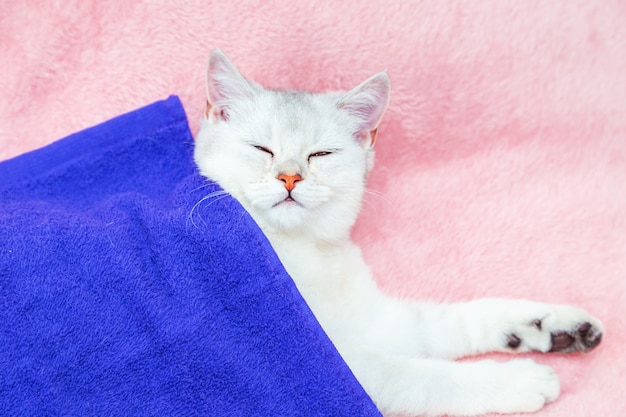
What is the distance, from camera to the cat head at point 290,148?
5.17 ft

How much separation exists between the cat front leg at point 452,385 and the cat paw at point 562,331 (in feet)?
0.30

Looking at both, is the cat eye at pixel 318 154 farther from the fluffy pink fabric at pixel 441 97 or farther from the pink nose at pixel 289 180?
the fluffy pink fabric at pixel 441 97

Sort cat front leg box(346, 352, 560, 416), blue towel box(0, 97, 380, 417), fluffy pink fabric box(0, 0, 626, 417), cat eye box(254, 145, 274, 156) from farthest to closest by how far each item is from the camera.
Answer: fluffy pink fabric box(0, 0, 626, 417)
cat eye box(254, 145, 274, 156)
cat front leg box(346, 352, 560, 416)
blue towel box(0, 97, 380, 417)

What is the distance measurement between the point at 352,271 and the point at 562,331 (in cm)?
62

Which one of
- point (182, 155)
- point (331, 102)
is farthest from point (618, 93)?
point (182, 155)

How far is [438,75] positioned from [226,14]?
Answer: 71 cm

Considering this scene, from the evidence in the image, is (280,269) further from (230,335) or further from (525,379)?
(525,379)

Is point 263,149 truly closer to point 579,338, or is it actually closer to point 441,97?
point 441,97

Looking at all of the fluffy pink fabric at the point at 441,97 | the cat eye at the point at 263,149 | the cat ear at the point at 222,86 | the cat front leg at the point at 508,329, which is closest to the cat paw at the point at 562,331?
the cat front leg at the point at 508,329

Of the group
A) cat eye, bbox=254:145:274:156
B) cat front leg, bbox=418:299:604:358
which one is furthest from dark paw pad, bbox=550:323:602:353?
cat eye, bbox=254:145:274:156

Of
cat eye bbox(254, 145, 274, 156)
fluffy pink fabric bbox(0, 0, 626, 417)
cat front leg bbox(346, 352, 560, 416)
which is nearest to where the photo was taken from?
cat front leg bbox(346, 352, 560, 416)

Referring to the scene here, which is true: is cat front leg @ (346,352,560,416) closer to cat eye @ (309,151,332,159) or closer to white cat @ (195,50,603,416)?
white cat @ (195,50,603,416)

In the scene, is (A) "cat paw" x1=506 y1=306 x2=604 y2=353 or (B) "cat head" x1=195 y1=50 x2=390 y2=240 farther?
(A) "cat paw" x1=506 y1=306 x2=604 y2=353

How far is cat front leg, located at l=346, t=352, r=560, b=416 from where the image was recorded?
4.92 feet
